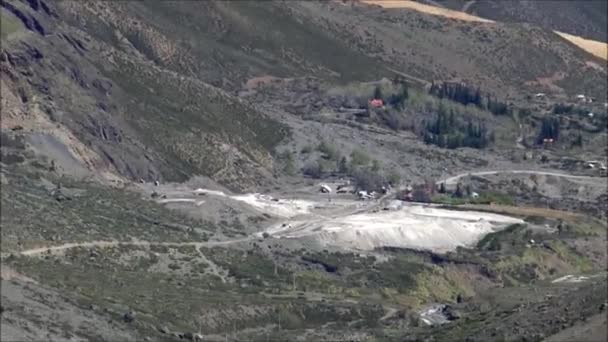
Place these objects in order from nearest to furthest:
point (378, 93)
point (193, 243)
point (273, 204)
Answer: point (193, 243)
point (273, 204)
point (378, 93)

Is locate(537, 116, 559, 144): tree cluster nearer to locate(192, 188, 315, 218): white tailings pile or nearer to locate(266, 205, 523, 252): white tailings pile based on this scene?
locate(266, 205, 523, 252): white tailings pile

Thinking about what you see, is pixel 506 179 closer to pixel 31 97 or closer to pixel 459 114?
pixel 459 114

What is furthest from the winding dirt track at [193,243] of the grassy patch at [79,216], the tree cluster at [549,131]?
the tree cluster at [549,131]

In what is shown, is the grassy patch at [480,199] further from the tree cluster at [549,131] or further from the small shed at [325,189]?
the tree cluster at [549,131]

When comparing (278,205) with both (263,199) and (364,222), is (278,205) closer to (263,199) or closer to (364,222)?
(263,199)

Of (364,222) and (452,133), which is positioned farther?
(452,133)

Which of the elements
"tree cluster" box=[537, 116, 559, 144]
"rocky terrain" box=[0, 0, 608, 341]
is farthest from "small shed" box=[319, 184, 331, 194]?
"tree cluster" box=[537, 116, 559, 144]

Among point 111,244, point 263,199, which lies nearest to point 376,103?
point 263,199
